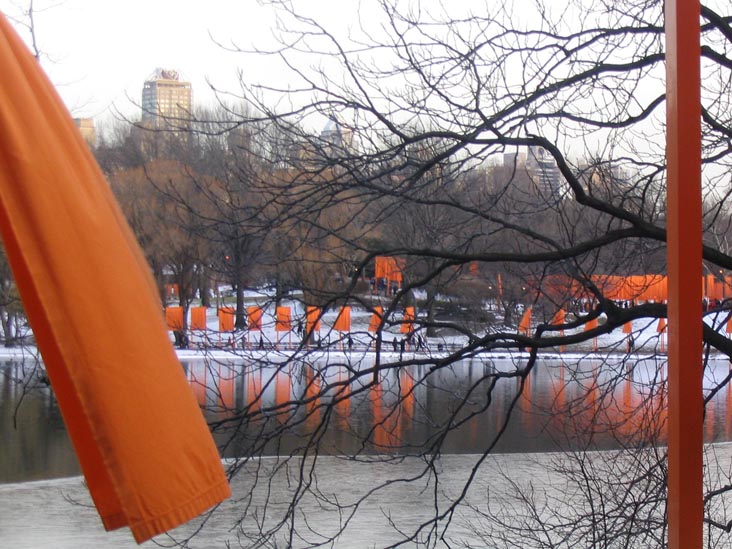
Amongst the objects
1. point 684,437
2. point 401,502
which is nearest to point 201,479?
point 684,437

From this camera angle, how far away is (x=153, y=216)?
10.4 meters

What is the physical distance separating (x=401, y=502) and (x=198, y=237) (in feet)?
22.0

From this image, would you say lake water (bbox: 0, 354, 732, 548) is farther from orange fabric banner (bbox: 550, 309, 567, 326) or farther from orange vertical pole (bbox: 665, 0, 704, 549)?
orange vertical pole (bbox: 665, 0, 704, 549)

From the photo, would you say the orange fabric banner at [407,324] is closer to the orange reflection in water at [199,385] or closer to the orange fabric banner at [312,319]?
the orange fabric banner at [312,319]

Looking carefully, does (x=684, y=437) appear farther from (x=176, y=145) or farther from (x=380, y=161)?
(x=176, y=145)

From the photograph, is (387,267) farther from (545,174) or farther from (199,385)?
(199,385)

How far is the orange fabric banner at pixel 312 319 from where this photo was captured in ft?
22.1

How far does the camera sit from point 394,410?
274 inches

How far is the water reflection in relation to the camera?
21.7ft

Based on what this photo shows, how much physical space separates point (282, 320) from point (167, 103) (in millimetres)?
2011

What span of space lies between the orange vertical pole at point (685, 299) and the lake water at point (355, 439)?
4.07 m

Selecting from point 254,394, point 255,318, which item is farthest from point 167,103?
point 254,394

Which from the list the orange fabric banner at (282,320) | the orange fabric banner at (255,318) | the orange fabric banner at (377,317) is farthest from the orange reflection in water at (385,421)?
the orange fabric banner at (255,318)

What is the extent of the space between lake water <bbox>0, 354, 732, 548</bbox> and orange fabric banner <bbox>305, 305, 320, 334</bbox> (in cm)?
27
